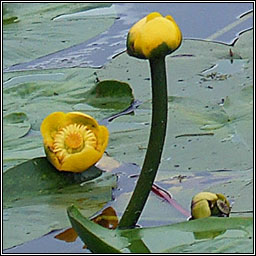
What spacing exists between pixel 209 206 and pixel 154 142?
0.16 metres

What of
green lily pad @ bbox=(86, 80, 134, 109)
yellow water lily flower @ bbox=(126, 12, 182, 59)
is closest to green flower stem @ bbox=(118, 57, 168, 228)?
yellow water lily flower @ bbox=(126, 12, 182, 59)

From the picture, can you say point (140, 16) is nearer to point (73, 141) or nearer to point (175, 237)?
point (73, 141)

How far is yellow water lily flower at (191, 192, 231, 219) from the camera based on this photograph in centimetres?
110

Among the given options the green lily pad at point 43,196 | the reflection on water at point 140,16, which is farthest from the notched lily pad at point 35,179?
the reflection on water at point 140,16

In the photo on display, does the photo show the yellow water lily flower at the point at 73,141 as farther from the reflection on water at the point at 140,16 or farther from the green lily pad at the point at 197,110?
the reflection on water at the point at 140,16

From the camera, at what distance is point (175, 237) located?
958mm

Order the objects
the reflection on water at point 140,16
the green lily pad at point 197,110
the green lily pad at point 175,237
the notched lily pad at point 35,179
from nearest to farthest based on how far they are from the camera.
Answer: the green lily pad at point 175,237
the notched lily pad at point 35,179
the green lily pad at point 197,110
the reflection on water at point 140,16

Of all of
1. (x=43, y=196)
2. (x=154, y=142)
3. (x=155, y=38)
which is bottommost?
(x=43, y=196)

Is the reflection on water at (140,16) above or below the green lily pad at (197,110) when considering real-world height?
above

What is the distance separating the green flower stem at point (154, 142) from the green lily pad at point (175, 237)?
75 millimetres

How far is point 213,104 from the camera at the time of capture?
5.04ft

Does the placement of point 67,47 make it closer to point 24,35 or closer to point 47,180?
point 24,35

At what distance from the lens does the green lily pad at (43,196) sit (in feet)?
3.71

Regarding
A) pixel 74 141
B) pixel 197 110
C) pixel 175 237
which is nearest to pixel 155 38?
pixel 175 237
